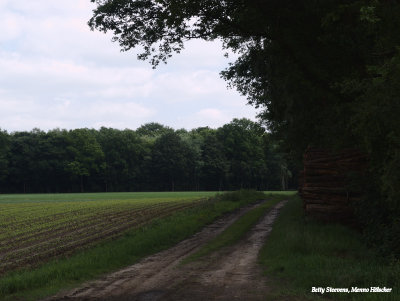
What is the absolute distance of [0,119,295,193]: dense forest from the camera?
100 meters

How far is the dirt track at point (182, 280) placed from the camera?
27.2ft

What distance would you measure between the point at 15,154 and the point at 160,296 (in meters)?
104

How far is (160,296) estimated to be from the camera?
820 centimetres

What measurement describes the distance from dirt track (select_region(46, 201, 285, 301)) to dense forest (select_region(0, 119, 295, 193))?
9074 cm

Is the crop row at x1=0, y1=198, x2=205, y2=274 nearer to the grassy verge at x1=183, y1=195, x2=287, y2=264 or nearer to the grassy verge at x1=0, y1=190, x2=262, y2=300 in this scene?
the grassy verge at x1=0, y1=190, x2=262, y2=300

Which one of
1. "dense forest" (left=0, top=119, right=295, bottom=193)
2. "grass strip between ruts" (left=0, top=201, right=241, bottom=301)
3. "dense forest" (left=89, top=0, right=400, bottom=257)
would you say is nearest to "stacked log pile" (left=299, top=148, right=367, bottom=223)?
"dense forest" (left=89, top=0, right=400, bottom=257)

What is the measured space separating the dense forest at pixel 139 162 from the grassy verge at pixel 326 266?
89.3 metres

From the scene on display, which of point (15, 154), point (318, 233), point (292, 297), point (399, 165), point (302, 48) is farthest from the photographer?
point (15, 154)

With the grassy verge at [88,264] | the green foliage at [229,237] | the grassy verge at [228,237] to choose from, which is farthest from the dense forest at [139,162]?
the grassy verge at [88,264]

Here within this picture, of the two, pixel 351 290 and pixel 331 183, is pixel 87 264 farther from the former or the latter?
pixel 331 183

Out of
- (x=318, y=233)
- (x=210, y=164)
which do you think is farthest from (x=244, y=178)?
(x=318, y=233)

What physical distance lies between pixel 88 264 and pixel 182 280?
3632 millimetres

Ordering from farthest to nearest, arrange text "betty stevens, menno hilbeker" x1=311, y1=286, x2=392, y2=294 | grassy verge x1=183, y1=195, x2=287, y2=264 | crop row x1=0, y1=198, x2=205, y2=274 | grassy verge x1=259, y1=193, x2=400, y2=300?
1. crop row x1=0, y1=198, x2=205, y2=274
2. grassy verge x1=183, y1=195, x2=287, y2=264
3. grassy verge x1=259, y1=193, x2=400, y2=300
4. text "betty stevens, menno hilbeker" x1=311, y1=286, x2=392, y2=294

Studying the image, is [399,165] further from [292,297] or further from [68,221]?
[68,221]
